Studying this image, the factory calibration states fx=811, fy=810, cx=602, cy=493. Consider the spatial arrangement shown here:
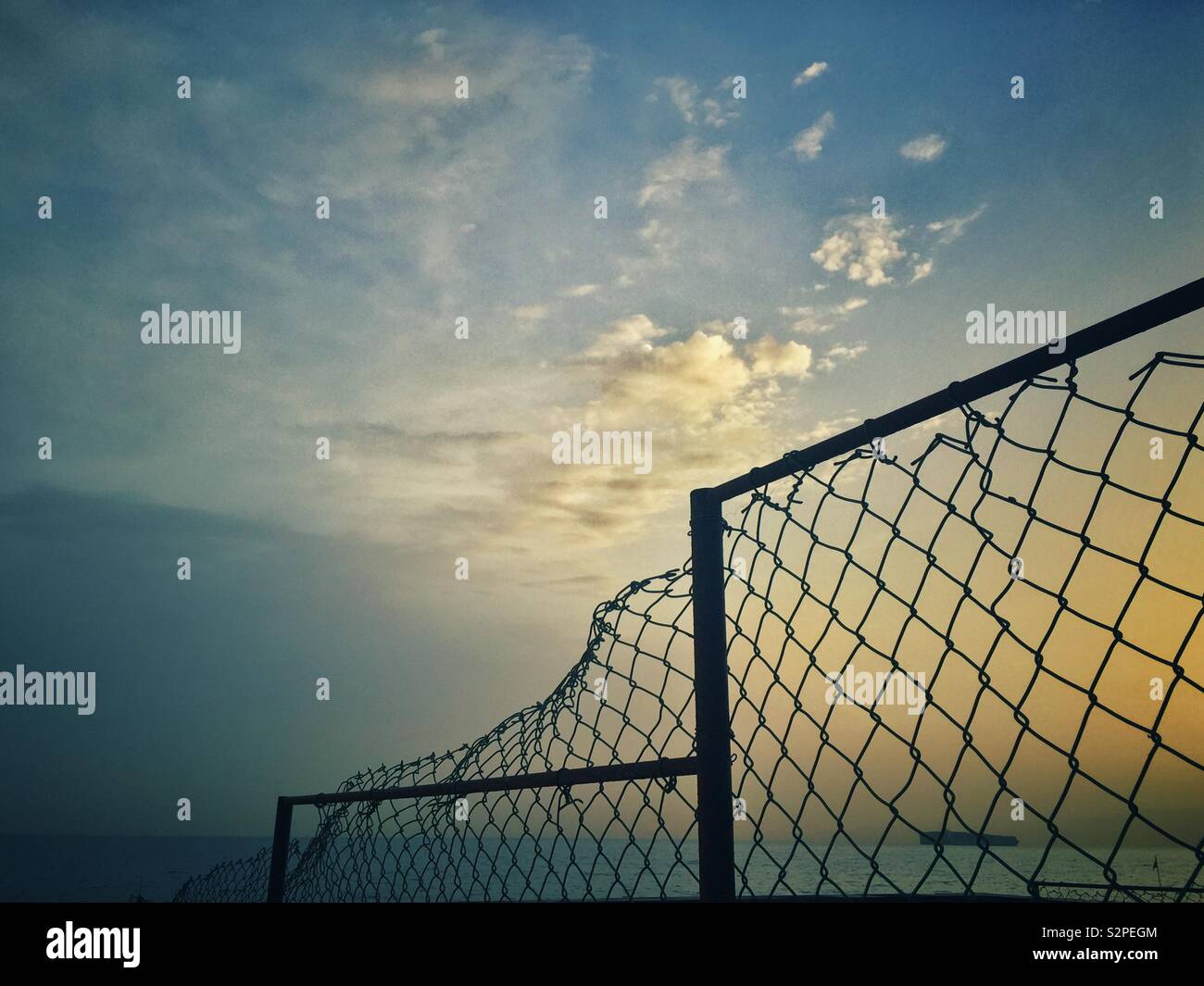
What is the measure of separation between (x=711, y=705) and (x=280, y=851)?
433 centimetres

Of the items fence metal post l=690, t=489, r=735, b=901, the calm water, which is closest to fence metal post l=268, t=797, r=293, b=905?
fence metal post l=690, t=489, r=735, b=901

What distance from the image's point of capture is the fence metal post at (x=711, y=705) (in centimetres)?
199

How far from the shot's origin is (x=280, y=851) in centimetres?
526

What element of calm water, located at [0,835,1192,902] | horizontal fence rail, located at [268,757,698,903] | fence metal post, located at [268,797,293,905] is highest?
horizontal fence rail, located at [268,757,698,903]

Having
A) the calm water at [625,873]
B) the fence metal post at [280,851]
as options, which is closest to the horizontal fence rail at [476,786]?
the fence metal post at [280,851]

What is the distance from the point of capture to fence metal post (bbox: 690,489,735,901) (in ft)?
6.51

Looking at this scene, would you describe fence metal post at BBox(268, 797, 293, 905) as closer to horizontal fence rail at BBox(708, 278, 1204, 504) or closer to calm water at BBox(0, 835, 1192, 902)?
horizontal fence rail at BBox(708, 278, 1204, 504)

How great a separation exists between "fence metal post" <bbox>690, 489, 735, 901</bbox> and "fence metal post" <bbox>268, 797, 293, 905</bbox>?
13.3 feet

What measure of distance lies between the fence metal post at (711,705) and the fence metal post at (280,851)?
4.05m

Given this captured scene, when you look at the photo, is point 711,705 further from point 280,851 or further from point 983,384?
point 280,851

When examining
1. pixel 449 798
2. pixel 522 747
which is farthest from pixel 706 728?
pixel 449 798

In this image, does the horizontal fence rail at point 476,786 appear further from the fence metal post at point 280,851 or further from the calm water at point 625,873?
the calm water at point 625,873
